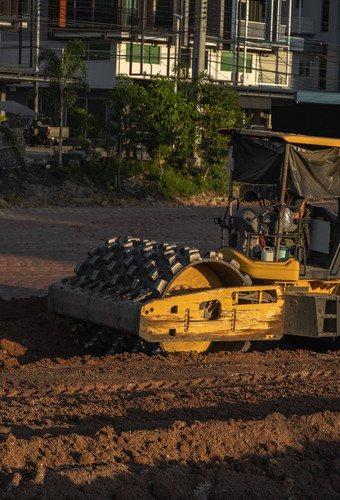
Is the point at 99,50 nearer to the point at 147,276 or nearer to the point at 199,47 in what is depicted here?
the point at 199,47

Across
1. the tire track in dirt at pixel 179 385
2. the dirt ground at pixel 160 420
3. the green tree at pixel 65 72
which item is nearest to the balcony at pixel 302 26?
the green tree at pixel 65 72

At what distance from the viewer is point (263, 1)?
207 feet

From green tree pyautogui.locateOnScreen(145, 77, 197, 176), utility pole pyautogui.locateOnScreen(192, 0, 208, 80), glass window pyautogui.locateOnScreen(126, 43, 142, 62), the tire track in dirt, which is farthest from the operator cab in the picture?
glass window pyautogui.locateOnScreen(126, 43, 142, 62)

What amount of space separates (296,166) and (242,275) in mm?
1334

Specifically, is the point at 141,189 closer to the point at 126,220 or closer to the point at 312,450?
the point at 126,220

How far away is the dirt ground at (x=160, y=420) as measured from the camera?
240 inches

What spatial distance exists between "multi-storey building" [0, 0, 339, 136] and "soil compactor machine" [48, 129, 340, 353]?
36464mm

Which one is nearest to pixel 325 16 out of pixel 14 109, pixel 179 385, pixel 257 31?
pixel 257 31

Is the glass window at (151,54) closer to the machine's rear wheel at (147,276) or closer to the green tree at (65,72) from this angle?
the green tree at (65,72)

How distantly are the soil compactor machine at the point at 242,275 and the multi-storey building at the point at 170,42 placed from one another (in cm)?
3646

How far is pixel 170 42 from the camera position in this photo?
5231 centimetres

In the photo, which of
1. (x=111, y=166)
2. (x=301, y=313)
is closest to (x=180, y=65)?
(x=111, y=166)

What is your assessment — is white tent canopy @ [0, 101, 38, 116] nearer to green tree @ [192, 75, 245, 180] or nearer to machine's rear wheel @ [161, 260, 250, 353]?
green tree @ [192, 75, 245, 180]

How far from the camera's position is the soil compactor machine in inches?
392
